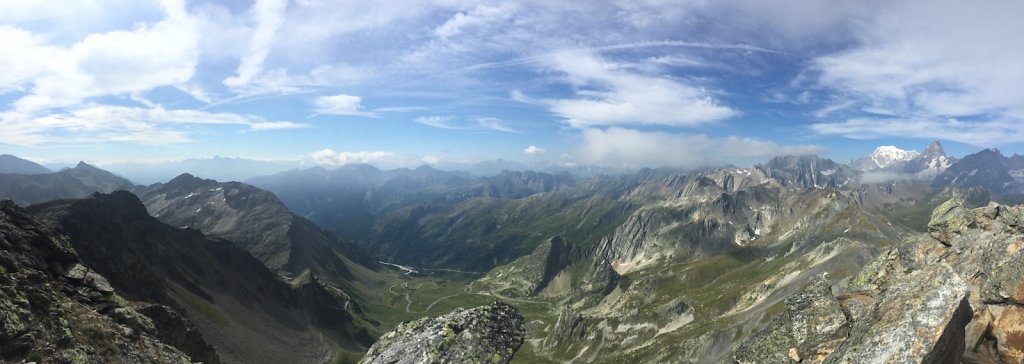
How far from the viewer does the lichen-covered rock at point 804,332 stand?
24.4 meters

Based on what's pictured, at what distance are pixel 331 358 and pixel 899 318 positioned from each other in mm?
175118

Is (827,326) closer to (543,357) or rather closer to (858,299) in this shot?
(858,299)

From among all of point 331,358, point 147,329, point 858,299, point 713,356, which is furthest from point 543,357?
point 858,299

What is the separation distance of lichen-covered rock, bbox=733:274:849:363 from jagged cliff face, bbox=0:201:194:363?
154ft

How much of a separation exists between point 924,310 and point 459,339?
17003 millimetres

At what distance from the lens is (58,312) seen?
1505 inches

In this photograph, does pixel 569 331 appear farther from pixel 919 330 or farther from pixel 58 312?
pixel 919 330

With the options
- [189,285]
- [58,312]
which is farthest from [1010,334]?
[189,285]

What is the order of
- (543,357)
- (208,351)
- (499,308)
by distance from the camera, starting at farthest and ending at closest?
(543,357), (208,351), (499,308)

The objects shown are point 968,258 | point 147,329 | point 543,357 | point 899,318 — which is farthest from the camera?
point 543,357

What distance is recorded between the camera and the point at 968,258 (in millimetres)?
31812

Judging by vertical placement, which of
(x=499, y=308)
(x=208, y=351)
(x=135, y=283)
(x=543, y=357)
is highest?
(x=499, y=308)

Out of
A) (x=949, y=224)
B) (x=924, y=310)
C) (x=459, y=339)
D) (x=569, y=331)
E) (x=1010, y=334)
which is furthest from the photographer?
(x=569, y=331)

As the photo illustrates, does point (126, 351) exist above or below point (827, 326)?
below
